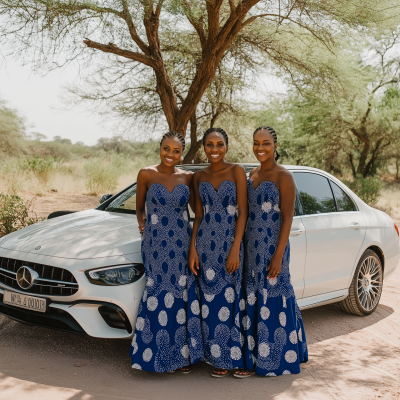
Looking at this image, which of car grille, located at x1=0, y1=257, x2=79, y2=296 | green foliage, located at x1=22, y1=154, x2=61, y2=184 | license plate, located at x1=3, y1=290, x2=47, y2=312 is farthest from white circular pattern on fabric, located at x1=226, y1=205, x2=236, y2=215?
green foliage, located at x1=22, y1=154, x2=61, y2=184

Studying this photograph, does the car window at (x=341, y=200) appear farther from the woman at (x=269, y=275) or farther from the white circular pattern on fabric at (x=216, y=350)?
the white circular pattern on fabric at (x=216, y=350)

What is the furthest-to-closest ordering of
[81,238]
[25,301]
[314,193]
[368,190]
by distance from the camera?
1. [368,190]
2. [314,193]
3. [81,238]
4. [25,301]

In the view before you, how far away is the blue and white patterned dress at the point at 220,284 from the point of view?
360 cm

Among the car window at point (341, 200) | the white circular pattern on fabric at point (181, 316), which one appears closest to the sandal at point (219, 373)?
the white circular pattern on fabric at point (181, 316)

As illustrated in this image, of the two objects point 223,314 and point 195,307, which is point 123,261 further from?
point 223,314

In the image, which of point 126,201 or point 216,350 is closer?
point 216,350

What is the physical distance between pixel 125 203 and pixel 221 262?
1.84 m

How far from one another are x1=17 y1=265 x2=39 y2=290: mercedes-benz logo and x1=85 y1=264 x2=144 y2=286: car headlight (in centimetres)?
48

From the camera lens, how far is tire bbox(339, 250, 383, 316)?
5180mm

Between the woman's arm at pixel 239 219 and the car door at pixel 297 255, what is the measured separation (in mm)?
850

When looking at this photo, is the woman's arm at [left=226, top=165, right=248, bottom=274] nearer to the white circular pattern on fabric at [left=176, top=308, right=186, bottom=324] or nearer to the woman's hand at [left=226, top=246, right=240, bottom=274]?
the woman's hand at [left=226, top=246, right=240, bottom=274]

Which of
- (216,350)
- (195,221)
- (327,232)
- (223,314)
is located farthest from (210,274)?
(327,232)

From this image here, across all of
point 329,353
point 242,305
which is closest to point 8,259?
point 242,305

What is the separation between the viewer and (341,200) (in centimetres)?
522
